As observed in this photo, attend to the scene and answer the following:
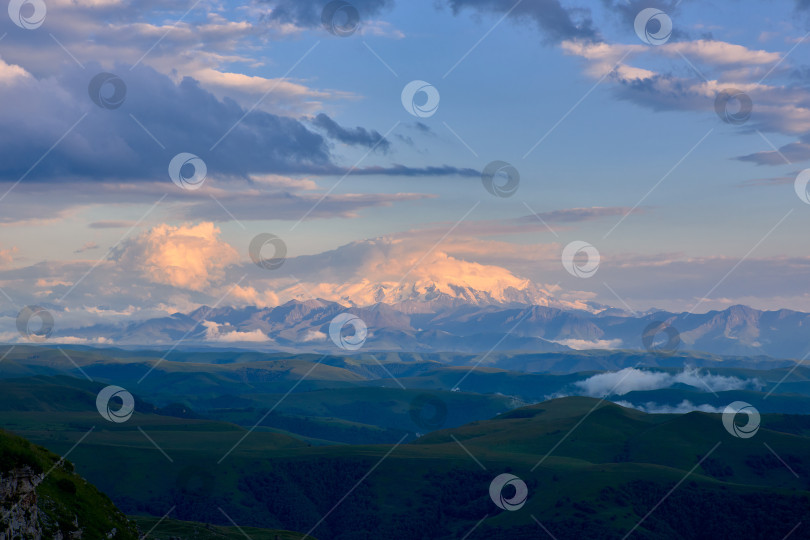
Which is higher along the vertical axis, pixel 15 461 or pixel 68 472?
pixel 68 472

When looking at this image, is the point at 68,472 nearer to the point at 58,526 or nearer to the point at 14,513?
the point at 58,526

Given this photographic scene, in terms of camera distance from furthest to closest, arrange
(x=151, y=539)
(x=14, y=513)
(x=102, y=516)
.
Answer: (x=151, y=539) → (x=102, y=516) → (x=14, y=513)

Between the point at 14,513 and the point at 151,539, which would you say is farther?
the point at 151,539

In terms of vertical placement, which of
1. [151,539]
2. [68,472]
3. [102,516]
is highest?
[151,539]

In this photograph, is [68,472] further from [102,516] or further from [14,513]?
[14,513]

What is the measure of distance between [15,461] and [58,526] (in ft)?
35.1

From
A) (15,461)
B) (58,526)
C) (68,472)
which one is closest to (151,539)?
(68,472)

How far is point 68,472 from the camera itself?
9419 centimetres

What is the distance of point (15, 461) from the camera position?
2911 inches

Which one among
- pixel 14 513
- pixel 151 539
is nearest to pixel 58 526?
pixel 14 513

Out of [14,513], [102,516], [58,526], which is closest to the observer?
[14,513]

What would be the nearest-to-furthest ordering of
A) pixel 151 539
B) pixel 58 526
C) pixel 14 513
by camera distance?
pixel 14 513, pixel 58 526, pixel 151 539


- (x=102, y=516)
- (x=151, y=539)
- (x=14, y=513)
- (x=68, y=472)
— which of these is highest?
(x=151, y=539)

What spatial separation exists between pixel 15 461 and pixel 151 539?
3313 inches
